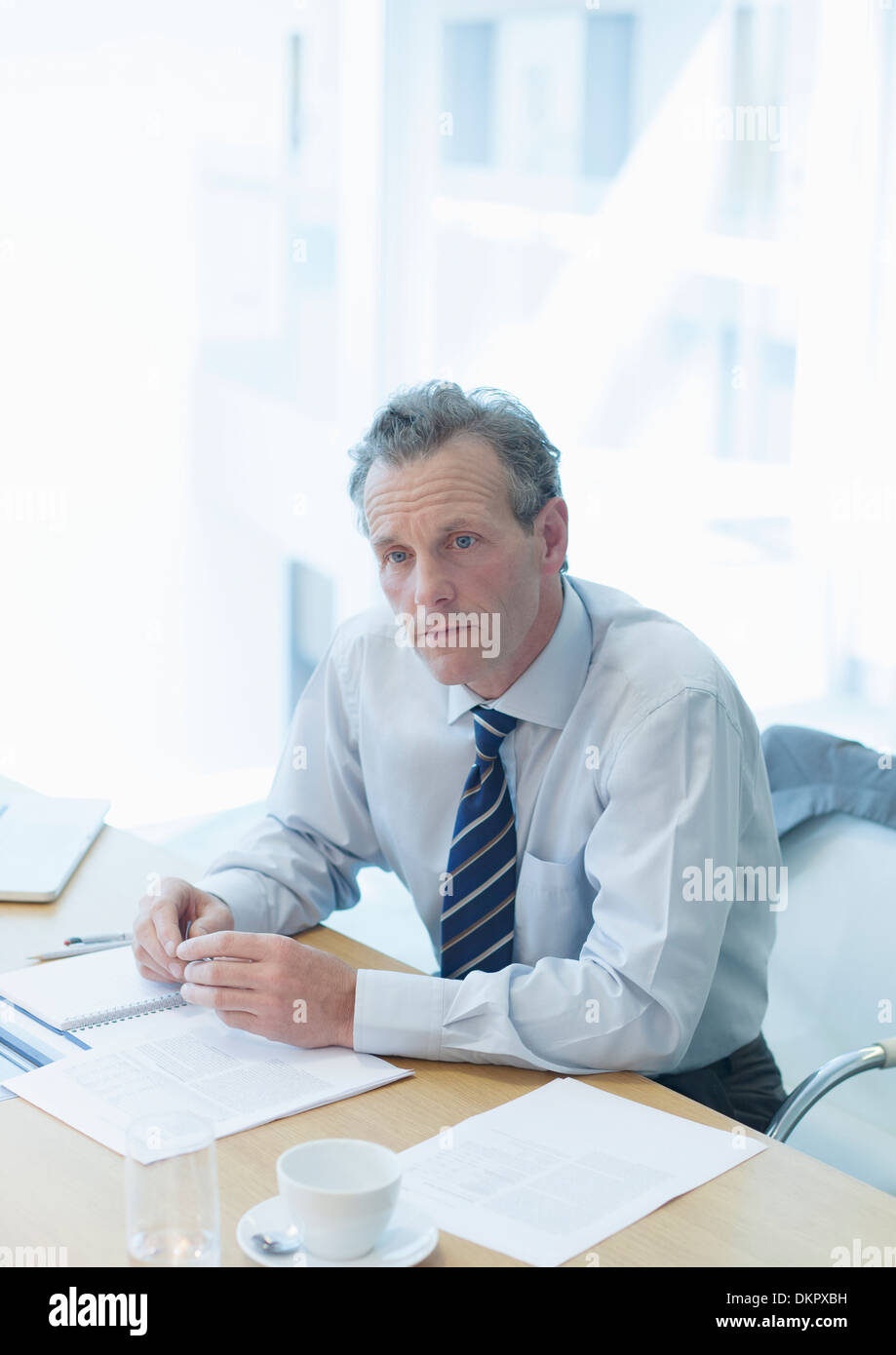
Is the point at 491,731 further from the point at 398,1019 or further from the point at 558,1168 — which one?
the point at 558,1168

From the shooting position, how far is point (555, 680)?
1565mm

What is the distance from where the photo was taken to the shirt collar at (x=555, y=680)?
5.10 feet

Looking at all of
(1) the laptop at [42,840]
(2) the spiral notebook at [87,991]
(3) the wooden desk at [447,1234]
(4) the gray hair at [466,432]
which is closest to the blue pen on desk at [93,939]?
(2) the spiral notebook at [87,991]

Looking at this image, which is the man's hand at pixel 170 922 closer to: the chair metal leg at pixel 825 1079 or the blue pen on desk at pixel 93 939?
the blue pen on desk at pixel 93 939

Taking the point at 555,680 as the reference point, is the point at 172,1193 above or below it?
below

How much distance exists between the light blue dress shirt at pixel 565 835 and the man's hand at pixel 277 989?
3cm

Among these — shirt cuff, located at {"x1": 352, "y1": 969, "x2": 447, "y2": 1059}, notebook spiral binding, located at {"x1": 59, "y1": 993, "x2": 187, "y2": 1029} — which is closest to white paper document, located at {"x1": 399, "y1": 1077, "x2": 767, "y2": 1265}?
shirt cuff, located at {"x1": 352, "y1": 969, "x2": 447, "y2": 1059}

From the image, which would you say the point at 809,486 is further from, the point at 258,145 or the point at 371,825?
the point at 371,825

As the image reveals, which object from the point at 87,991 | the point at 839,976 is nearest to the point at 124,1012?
the point at 87,991

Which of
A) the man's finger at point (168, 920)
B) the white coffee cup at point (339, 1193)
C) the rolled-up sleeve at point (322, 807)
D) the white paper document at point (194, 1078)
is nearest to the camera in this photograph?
the white coffee cup at point (339, 1193)

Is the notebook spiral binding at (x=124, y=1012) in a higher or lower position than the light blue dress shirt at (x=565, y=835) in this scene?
lower

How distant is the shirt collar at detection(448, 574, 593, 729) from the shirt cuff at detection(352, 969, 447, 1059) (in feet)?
1.24

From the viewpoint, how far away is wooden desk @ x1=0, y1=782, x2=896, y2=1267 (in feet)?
3.26

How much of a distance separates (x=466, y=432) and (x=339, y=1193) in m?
0.90
